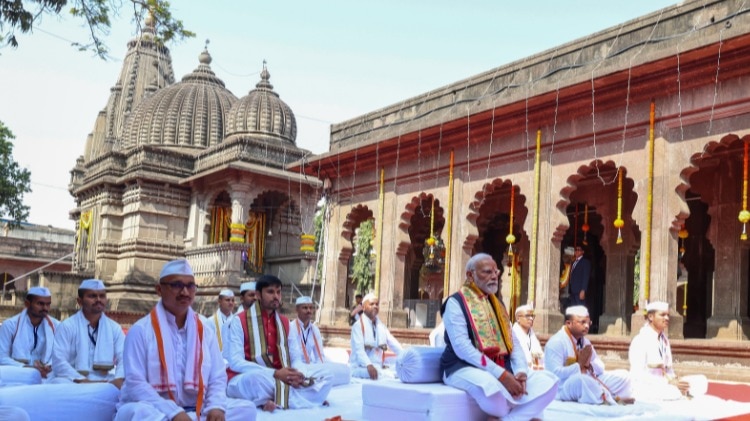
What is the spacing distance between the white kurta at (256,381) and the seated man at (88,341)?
1024 millimetres

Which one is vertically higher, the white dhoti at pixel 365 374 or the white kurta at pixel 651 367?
the white kurta at pixel 651 367

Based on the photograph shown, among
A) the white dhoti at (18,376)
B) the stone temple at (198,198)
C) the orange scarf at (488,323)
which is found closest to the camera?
the orange scarf at (488,323)

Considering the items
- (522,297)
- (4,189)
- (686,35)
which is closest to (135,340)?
(686,35)

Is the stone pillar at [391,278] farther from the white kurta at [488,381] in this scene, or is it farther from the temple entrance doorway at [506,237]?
the white kurta at [488,381]

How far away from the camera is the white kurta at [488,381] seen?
5918 millimetres

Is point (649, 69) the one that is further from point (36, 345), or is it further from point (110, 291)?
point (110, 291)

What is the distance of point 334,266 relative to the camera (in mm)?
18781

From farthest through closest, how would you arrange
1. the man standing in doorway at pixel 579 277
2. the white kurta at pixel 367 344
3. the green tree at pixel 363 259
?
the green tree at pixel 363 259 → the man standing in doorway at pixel 579 277 → the white kurta at pixel 367 344

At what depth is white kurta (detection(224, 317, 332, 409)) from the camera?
726 centimetres

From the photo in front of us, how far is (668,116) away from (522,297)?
6.97 meters

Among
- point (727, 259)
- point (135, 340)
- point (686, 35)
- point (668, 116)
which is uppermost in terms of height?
point (686, 35)

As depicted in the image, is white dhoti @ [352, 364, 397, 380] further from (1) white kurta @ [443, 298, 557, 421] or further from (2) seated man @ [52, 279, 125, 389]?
(1) white kurta @ [443, 298, 557, 421]

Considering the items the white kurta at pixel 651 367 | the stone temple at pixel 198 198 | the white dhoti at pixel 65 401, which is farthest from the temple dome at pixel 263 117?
the white dhoti at pixel 65 401

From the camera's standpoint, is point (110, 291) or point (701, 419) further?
point (110, 291)
